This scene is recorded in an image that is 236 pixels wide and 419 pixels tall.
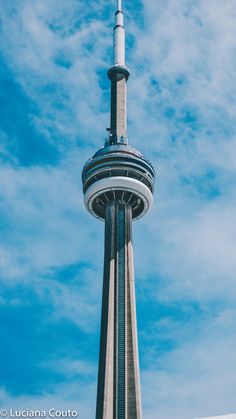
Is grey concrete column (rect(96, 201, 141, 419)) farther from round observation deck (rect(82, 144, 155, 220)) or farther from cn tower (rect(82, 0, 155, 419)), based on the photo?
round observation deck (rect(82, 144, 155, 220))

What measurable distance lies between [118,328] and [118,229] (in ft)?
64.3

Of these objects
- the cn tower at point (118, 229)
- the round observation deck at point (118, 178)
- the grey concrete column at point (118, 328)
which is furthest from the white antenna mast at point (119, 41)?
the grey concrete column at point (118, 328)

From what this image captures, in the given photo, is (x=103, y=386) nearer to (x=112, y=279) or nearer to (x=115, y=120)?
(x=112, y=279)

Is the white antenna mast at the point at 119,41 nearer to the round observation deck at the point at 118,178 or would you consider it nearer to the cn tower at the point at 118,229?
the cn tower at the point at 118,229

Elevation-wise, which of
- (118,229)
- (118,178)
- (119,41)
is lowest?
(118,229)

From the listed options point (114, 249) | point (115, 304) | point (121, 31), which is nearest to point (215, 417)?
point (115, 304)

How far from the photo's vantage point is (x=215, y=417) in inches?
3676

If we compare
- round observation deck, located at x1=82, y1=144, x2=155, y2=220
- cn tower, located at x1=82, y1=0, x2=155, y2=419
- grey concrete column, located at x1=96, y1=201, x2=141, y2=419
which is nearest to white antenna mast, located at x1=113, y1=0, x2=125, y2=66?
cn tower, located at x1=82, y1=0, x2=155, y2=419

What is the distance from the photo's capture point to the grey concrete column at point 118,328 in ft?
314

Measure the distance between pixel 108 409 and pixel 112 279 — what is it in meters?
22.5

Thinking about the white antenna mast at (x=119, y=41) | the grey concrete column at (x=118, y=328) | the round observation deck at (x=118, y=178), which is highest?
the white antenna mast at (x=119, y=41)

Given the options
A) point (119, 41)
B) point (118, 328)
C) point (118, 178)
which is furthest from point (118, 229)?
point (119, 41)

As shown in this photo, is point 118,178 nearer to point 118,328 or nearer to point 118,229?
point 118,229

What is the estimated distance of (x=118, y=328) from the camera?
102 metres
